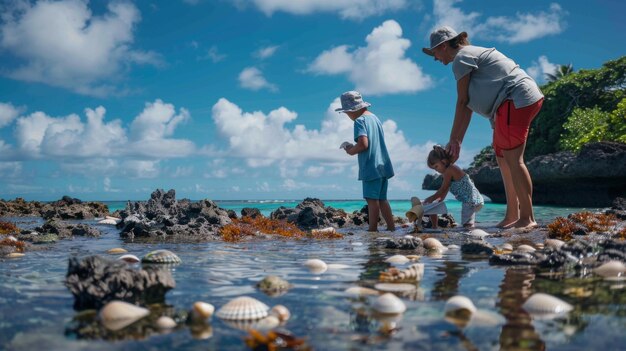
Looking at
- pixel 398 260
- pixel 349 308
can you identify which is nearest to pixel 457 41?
pixel 398 260

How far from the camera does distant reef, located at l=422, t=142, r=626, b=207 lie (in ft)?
77.0

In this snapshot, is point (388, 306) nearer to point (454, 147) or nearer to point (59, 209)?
point (454, 147)

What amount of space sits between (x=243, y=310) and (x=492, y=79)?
6210 mm

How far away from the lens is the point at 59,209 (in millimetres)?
17422

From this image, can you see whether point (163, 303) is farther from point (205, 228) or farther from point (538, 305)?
point (205, 228)

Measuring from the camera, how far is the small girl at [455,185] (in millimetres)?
9000

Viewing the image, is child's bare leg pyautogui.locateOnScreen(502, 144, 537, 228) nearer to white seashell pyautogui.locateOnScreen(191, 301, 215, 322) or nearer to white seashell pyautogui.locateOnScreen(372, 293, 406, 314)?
white seashell pyautogui.locateOnScreen(372, 293, 406, 314)

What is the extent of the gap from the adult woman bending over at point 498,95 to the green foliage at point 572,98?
33.6m

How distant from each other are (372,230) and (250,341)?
24.8 feet

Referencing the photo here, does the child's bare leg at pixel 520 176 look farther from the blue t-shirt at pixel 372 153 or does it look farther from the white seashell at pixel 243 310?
the white seashell at pixel 243 310

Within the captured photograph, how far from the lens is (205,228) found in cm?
830

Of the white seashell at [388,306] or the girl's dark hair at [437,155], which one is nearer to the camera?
the white seashell at [388,306]

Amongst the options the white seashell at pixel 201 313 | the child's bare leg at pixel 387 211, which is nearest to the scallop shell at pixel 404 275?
the white seashell at pixel 201 313

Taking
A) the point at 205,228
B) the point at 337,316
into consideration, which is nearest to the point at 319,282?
the point at 337,316
